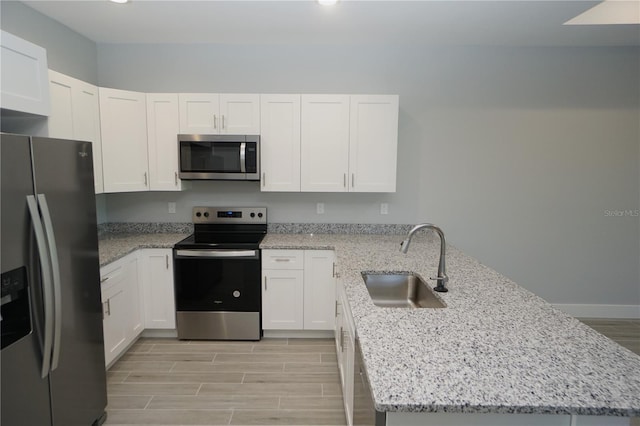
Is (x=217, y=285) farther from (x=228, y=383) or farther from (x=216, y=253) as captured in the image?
(x=228, y=383)

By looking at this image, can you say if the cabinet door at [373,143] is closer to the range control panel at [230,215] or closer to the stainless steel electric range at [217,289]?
the range control panel at [230,215]

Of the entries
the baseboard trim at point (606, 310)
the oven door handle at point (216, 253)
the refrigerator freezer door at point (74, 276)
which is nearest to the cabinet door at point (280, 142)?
the oven door handle at point (216, 253)

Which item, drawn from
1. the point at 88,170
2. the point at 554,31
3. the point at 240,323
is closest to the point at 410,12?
the point at 554,31

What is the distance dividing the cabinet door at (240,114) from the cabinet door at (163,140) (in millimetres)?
420

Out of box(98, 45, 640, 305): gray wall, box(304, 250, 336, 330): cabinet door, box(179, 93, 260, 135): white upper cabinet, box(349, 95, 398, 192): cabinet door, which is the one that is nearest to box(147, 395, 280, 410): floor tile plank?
box(304, 250, 336, 330): cabinet door

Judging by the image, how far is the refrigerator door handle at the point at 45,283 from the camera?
1.50 metres

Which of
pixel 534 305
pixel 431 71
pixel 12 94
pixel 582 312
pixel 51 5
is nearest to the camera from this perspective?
pixel 534 305

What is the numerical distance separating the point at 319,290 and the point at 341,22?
87.6 inches

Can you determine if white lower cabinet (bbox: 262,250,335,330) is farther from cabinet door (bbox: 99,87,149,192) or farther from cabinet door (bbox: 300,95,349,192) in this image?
cabinet door (bbox: 99,87,149,192)

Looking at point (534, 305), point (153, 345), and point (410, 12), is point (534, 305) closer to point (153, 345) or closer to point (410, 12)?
point (410, 12)

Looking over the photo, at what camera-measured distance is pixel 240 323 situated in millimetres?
3078

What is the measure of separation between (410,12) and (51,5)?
261cm

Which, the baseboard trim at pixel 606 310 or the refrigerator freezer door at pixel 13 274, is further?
the baseboard trim at pixel 606 310

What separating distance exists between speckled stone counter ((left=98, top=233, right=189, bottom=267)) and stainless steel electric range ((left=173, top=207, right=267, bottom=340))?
0.61ft
